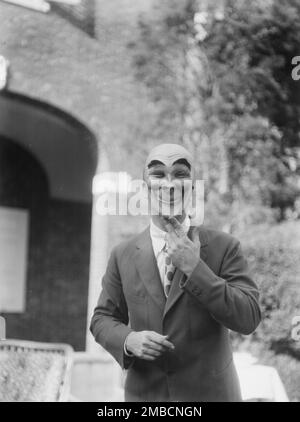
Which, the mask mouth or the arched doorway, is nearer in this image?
the mask mouth

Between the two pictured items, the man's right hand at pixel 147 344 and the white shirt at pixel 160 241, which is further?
the white shirt at pixel 160 241

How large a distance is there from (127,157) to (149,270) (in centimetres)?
118

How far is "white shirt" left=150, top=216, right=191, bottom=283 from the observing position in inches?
84.3

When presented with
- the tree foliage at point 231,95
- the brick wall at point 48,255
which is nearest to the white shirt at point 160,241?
the tree foliage at point 231,95

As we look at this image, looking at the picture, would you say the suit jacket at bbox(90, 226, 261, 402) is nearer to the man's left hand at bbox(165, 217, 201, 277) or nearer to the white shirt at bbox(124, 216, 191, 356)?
the white shirt at bbox(124, 216, 191, 356)

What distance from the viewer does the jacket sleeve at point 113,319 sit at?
6.73ft

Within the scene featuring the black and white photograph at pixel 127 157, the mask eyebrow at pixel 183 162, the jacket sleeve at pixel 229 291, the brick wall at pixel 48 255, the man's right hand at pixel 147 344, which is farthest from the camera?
the brick wall at pixel 48 255

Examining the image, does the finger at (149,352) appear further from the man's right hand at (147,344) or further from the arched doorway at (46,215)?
the arched doorway at (46,215)

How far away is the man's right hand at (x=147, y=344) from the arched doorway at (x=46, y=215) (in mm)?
1357

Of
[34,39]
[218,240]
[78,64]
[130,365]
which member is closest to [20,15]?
[34,39]

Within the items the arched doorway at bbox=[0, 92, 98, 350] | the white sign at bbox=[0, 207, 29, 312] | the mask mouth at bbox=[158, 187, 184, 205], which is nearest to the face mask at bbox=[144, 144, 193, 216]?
the mask mouth at bbox=[158, 187, 184, 205]

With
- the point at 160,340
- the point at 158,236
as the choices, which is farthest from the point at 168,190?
the point at 160,340

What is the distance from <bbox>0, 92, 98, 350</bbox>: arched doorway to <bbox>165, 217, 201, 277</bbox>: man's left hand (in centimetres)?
128

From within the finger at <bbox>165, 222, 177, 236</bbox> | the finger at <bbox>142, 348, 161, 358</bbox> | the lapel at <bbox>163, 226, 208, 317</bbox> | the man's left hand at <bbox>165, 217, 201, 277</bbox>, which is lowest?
the finger at <bbox>142, 348, 161, 358</bbox>
